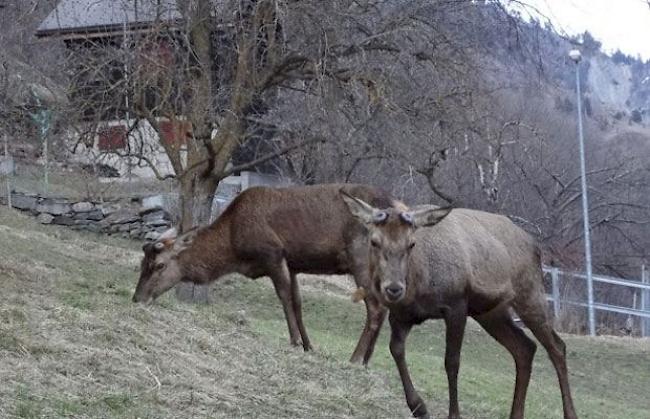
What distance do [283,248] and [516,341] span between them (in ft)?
10.6

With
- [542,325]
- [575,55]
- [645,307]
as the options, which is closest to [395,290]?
[542,325]

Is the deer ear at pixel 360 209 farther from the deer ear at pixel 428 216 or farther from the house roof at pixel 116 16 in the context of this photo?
the house roof at pixel 116 16

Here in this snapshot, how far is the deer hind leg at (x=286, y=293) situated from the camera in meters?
12.8

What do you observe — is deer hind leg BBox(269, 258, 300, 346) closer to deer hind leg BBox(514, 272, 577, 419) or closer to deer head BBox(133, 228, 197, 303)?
deer head BBox(133, 228, 197, 303)

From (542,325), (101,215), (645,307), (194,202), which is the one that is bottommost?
(645,307)

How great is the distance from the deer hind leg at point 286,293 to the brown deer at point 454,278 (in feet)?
8.07

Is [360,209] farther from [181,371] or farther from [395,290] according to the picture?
[181,371]

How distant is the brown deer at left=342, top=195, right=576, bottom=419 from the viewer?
9664mm

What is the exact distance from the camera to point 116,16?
62.1 feet

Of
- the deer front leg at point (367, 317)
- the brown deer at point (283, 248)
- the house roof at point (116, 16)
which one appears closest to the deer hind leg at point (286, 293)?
the brown deer at point (283, 248)

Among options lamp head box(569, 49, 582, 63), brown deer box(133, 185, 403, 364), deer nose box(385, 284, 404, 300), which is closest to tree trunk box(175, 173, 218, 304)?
brown deer box(133, 185, 403, 364)

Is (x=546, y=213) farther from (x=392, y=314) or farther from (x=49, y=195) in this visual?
(x=392, y=314)

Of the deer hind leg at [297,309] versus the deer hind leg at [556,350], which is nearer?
the deer hind leg at [556,350]

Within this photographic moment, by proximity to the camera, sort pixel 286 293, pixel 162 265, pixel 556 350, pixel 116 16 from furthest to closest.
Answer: pixel 116 16, pixel 162 265, pixel 286 293, pixel 556 350
